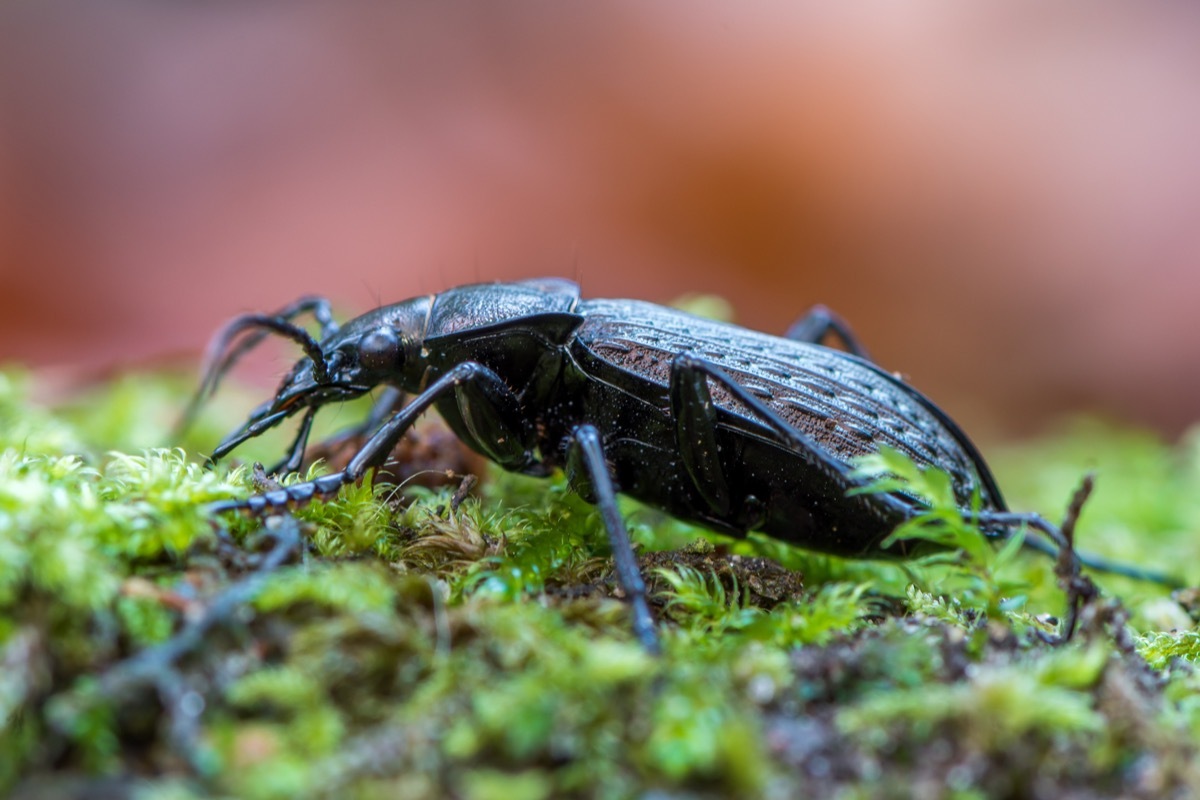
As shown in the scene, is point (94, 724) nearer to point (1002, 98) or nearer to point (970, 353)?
point (970, 353)

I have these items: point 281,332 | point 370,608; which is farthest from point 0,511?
point 281,332

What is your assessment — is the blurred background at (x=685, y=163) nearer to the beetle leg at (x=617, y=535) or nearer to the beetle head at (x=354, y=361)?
the beetle head at (x=354, y=361)

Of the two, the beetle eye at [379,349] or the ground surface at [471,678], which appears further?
the beetle eye at [379,349]

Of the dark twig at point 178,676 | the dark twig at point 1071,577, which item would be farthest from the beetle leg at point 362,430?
the dark twig at point 1071,577

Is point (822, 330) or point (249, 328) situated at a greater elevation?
point (822, 330)

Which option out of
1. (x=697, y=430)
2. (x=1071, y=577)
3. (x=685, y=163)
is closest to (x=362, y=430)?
(x=697, y=430)

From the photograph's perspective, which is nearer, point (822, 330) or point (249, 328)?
point (249, 328)

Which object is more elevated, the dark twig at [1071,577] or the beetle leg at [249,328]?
the dark twig at [1071,577]

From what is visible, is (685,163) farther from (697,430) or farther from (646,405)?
(697,430)
